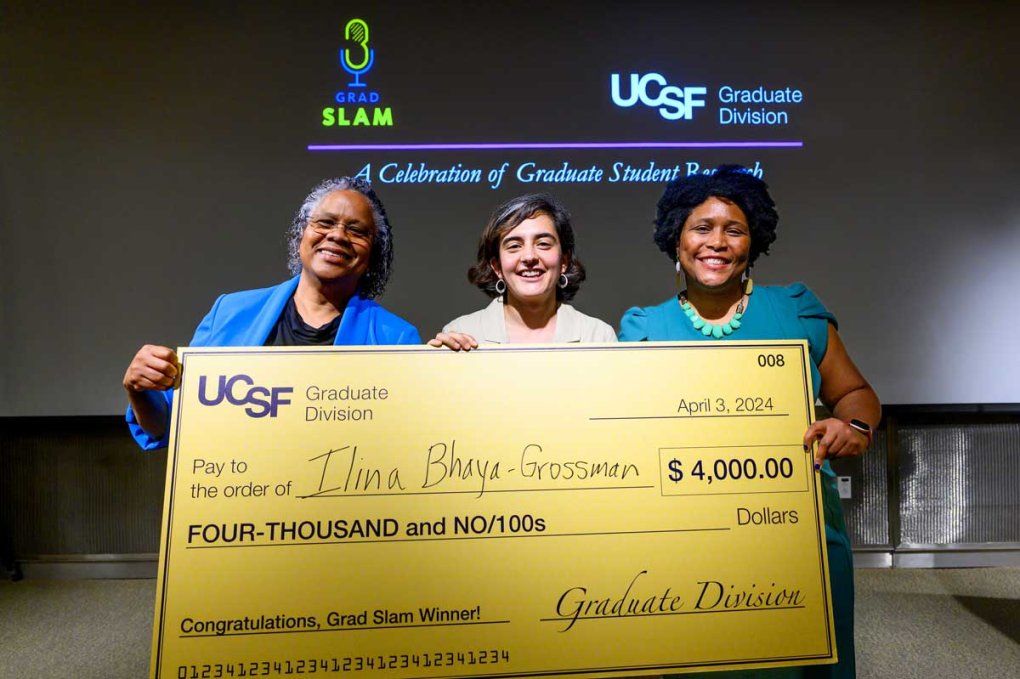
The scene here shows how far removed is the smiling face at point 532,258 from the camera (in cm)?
142

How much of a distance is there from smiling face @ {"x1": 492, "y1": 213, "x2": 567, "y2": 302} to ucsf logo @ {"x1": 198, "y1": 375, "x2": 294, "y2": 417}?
0.59m

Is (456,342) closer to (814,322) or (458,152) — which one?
(814,322)

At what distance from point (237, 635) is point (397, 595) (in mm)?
280

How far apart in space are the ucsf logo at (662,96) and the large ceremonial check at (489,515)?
179 cm

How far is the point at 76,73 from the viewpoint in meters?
2.63

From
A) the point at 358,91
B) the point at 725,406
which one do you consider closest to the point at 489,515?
the point at 725,406

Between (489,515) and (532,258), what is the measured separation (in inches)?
24.3

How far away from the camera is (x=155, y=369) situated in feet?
3.59

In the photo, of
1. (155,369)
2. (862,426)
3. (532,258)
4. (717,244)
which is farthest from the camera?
(532,258)

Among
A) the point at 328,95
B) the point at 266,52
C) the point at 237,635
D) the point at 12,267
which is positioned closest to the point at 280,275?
the point at 328,95

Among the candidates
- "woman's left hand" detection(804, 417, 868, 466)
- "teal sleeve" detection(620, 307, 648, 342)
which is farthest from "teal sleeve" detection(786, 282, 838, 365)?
"teal sleeve" detection(620, 307, 648, 342)

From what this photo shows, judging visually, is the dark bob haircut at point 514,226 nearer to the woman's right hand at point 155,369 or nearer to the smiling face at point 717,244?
the smiling face at point 717,244

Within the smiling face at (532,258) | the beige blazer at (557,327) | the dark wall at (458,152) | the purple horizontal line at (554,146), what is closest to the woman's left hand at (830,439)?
the beige blazer at (557,327)

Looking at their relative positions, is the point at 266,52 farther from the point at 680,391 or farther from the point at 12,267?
the point at 680,391
